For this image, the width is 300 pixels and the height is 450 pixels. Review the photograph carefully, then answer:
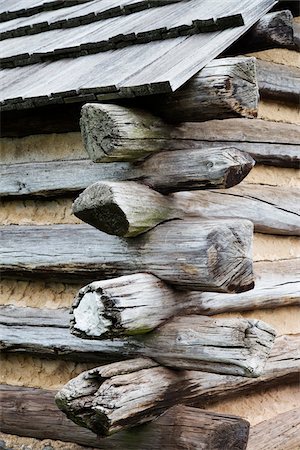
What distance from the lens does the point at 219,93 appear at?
3.46 metres

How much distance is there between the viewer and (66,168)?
4164 mm

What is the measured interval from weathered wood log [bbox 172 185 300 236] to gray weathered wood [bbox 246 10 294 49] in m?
0.71

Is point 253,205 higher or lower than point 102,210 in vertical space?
lower

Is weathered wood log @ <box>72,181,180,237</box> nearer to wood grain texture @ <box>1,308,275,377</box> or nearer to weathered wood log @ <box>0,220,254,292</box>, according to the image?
weathered wood log @ <box>0,220,254,292</box>

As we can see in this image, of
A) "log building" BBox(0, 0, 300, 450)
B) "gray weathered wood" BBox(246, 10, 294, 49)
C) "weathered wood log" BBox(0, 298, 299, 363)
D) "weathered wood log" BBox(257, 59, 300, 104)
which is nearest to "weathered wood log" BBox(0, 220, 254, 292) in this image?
"log building" BBox(0, 0, 300, 450)

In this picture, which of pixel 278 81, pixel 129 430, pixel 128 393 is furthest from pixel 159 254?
pixel 278 81

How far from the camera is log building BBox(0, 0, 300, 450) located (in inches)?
136

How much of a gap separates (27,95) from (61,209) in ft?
2.10

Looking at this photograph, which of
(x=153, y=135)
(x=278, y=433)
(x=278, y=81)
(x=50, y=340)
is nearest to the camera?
(x=153, y=135)

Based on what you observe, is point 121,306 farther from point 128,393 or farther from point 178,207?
point 178,207

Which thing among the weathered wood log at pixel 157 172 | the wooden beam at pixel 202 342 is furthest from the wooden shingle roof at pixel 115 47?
the wooden beam at pixel 202 342

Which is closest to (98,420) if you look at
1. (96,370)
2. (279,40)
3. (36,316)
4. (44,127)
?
(96,370)

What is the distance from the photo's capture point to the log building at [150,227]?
136 inches

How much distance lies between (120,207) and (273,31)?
117cm
